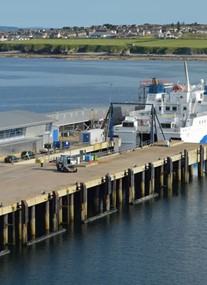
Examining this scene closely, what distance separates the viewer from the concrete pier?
3972cm

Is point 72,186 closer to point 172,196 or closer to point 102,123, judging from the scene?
point 172,196

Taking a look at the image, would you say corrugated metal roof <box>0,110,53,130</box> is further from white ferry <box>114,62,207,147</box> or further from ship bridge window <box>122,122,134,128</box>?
white ferry <box>114,62,207,147</box>

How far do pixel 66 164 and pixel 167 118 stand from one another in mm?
14738

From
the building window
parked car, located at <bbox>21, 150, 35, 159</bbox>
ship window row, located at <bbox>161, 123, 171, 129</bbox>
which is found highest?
the building window

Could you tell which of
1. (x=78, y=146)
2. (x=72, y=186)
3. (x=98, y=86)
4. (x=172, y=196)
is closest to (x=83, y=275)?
(x=72, y=186)

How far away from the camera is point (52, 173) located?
46.3 m

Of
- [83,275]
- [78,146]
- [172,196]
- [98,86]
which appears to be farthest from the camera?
[98,86]

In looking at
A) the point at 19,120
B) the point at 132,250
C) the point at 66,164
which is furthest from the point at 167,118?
the point at 132,250

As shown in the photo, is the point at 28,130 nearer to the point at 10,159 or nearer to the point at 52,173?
the point at 10,159

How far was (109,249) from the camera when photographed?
4022 centimetres

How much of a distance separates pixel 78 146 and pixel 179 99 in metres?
10.5

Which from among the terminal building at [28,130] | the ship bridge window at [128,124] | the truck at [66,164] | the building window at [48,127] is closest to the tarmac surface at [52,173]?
the truck at [66,164]

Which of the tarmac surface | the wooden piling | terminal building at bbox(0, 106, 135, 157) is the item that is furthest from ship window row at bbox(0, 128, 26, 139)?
the wooden piling

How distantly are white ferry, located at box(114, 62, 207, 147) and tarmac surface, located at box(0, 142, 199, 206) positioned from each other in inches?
159
